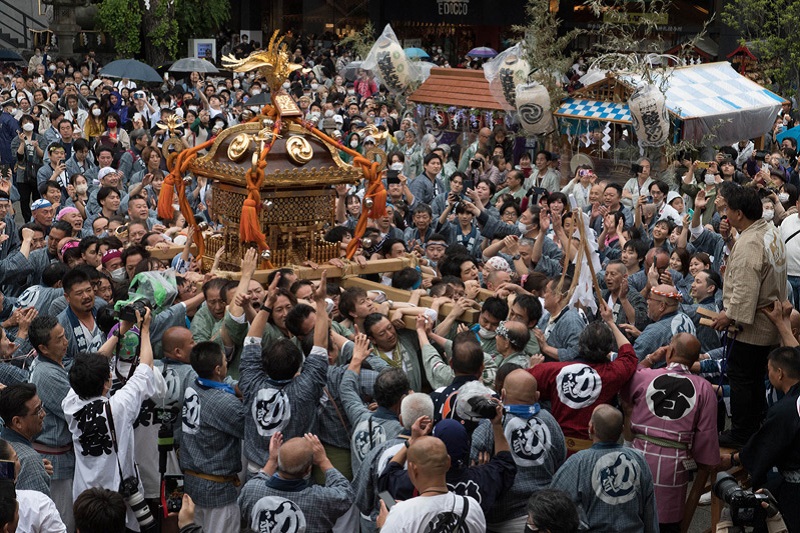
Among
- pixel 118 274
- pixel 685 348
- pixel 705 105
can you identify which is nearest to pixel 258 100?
pixel 705 105

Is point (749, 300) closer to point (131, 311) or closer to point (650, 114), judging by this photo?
point (131, 311)

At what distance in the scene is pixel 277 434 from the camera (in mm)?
4805

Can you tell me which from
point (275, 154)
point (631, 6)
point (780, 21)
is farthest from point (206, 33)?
point (275, 154)

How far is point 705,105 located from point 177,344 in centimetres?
1199

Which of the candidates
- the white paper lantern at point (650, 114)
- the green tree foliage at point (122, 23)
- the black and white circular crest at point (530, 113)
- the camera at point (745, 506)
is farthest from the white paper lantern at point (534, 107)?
the green tree foliage at point (122, 23)

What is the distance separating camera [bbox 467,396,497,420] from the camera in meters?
4.75

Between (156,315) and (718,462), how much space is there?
3388mm

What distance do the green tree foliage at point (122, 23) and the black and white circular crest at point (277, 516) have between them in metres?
24.3

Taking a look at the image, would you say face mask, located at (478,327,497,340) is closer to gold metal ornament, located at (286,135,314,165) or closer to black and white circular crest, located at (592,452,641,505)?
black and white circular crest, located at (592,452,641,505)

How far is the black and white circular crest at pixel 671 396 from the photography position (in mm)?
5699

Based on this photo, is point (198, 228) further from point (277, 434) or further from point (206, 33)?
point (206, 33)

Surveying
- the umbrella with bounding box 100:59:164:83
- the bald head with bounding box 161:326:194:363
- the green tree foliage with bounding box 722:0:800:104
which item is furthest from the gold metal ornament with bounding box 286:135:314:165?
the green tree foliage with bounding box 722:0:800:104

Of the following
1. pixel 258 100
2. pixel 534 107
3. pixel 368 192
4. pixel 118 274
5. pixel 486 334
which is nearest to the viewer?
pixel 486 334

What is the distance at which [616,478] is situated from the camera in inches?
192
